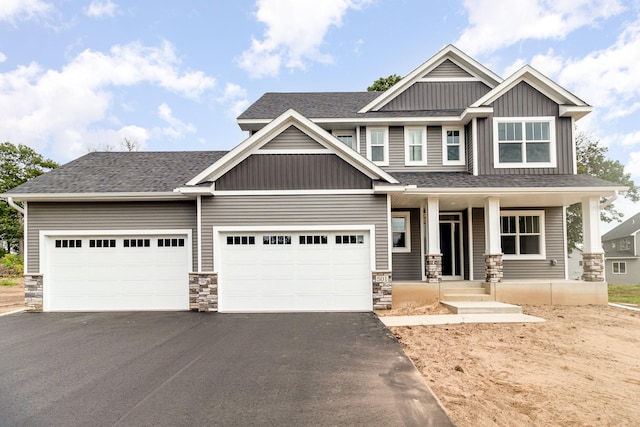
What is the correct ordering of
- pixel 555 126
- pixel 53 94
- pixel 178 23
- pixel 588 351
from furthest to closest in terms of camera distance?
pixel 53 94, pixel 178 23, pixel 555 126, pixel 588 351

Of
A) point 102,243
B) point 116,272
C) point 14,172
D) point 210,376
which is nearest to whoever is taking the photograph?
point 210,376

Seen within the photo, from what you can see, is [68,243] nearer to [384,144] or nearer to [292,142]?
[292,142]

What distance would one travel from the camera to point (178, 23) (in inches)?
577

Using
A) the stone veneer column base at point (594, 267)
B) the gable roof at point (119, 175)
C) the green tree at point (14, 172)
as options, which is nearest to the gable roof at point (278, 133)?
the gable roof at point (119, 175)

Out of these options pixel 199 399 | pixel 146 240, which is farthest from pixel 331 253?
pixel 199 399

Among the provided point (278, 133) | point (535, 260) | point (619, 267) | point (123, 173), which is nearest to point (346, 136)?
point (278, 133)

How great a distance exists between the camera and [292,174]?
10.3 meters

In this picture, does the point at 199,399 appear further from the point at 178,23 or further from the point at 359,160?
the point at 178,23

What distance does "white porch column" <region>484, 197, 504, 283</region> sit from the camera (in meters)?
11.0

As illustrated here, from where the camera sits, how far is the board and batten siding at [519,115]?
39.5 feet

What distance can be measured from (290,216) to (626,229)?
133 feet

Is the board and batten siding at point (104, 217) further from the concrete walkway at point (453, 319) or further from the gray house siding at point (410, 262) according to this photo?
the gray house siding at point (410, 262)

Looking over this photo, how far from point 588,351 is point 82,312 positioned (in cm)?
1217

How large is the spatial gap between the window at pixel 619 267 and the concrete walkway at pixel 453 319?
33630 millimetres
